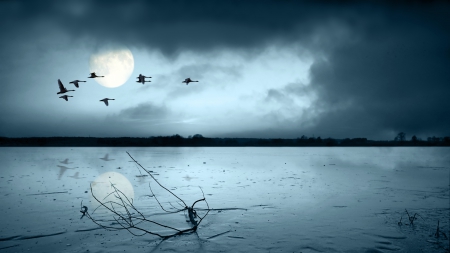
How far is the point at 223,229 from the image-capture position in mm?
8586

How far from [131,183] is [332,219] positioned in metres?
11.8

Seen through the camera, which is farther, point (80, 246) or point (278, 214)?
point (278, 214)

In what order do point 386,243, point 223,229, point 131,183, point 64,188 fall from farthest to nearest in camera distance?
point 131,183 → point 64,188 → point 223,229 → point 386,243

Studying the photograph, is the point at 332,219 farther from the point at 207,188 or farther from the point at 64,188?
the point at 64,188

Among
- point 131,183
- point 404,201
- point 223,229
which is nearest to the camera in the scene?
point 223,229

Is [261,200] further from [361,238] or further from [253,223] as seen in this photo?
[361,238]

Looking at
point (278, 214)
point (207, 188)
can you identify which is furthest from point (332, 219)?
point (207, 188)

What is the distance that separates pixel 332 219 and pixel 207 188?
7.55 meters

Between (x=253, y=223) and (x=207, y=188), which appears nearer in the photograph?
(x=253, y=223)

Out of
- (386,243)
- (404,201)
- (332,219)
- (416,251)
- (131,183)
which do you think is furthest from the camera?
(131,183)

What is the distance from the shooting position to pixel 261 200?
1256cm

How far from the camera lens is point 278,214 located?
10.3m

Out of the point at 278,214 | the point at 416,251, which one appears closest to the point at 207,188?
the point at 278,214

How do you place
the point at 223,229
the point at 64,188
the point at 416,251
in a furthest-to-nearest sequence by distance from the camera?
the point at 64,188, the point at 223,229, the point at 416,251
